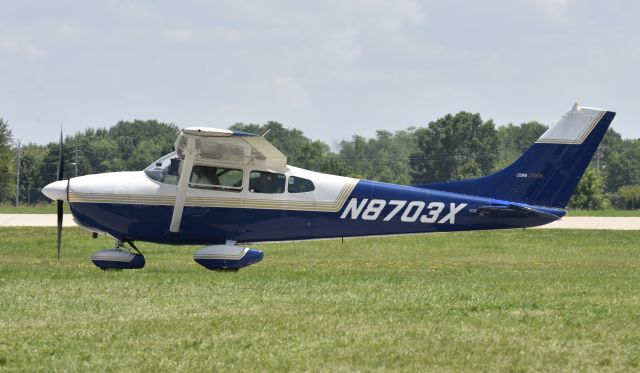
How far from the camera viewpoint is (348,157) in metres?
117

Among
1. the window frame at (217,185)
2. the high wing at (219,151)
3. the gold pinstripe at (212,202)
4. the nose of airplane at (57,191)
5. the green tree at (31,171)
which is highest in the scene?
the green tree at (31,171)

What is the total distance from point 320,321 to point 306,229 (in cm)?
705

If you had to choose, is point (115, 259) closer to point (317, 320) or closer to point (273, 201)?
point (273, 201)

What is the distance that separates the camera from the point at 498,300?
1208 cm

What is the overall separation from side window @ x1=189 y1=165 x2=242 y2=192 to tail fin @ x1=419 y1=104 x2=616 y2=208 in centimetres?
396

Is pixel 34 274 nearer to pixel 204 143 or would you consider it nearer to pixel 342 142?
pixel 204 143

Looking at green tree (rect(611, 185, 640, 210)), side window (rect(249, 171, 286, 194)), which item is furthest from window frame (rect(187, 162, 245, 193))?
green tree (rect(611, 185, 640, 210))

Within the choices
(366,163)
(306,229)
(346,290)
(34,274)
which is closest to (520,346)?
(346,290)

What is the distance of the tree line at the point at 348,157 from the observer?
252 ft

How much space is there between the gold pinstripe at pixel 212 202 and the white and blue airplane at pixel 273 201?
19 millimetres

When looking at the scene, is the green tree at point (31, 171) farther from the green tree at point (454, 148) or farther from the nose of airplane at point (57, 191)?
the nose of airplane at point (57, 191)

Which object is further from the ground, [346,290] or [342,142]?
[342,142]

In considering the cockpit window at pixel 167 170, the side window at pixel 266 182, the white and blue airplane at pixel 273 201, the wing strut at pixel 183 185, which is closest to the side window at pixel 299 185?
the white and blue airplane at pixel 273 201

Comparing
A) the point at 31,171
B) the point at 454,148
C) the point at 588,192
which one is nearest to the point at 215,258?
the point at 588,192
